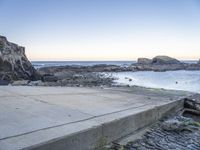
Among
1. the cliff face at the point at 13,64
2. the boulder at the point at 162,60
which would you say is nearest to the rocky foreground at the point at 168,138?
the cliff face at the point at 13,64

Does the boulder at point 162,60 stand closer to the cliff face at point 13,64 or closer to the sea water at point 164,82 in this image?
the sea water at point 164,82

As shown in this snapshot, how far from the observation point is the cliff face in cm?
2485

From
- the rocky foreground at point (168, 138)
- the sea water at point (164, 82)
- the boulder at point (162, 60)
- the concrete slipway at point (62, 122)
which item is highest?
the boulder at point (162, 60)

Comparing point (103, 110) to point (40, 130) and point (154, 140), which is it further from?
point (40, 130)

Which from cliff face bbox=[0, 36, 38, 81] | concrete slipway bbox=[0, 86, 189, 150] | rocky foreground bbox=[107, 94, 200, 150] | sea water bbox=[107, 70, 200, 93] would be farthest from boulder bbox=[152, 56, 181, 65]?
concrete slipway bbox=[0, 86, 189, 150]

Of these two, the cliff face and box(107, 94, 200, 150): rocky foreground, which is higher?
the cliff face

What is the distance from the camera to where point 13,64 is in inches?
1033

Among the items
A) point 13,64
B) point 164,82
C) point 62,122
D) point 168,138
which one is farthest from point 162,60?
point 62,122

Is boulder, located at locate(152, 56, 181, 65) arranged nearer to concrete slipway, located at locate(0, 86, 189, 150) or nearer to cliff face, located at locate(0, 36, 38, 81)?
cliff face, located at locate(0, 36, 38, 81)

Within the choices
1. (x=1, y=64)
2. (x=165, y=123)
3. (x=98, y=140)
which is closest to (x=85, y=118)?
(x=98, y=140)

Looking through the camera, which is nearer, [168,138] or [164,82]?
[168,138]

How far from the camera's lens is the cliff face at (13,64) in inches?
978

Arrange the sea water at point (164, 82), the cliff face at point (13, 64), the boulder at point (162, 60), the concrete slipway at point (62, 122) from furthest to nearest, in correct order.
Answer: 1. the boulder at point (162, 60)
2. the cliff face at point (13, 64)
3. the sea water at point (164, 82)
4. the concrete slipway at point (62, 122)

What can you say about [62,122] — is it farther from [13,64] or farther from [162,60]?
[162,60]
